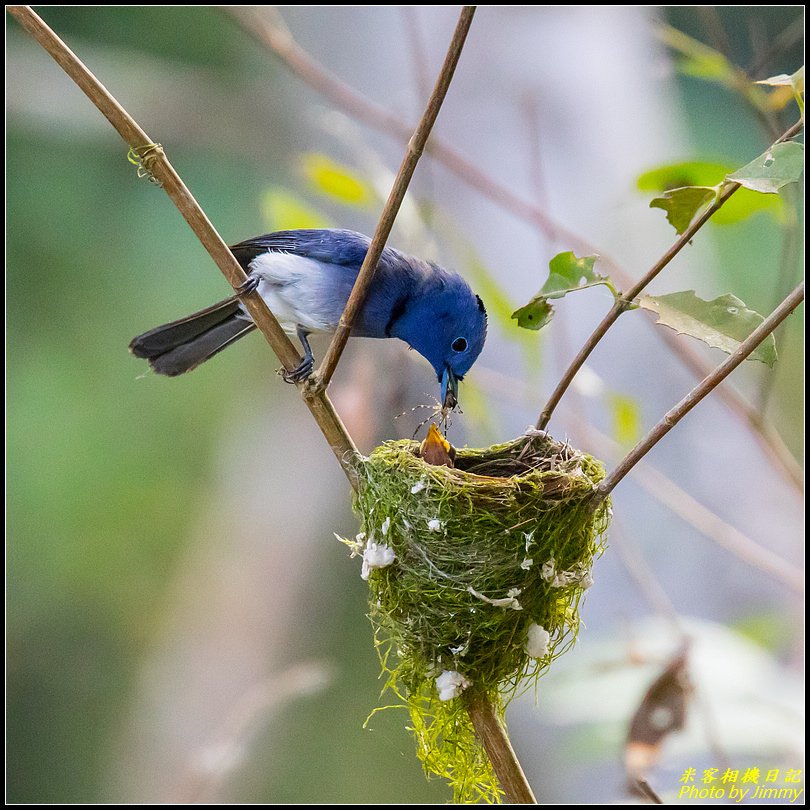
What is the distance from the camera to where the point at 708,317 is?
1.43 meters

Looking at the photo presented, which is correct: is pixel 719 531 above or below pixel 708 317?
below

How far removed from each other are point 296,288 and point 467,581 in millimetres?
1254

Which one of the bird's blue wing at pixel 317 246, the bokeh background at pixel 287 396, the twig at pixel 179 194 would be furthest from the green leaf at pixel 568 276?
the bird's blue wing at pixel 317 246

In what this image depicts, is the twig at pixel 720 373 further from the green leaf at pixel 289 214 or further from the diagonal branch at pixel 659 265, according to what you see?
the green leaf at pixel 289 214

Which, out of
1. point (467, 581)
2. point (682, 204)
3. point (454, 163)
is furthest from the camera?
point (454, 163)

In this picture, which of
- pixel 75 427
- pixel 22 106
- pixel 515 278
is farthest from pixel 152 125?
pixel 515 278

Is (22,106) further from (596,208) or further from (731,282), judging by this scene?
(731,282)

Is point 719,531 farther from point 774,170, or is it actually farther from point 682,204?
point 774,170

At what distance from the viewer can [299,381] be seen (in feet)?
6.57

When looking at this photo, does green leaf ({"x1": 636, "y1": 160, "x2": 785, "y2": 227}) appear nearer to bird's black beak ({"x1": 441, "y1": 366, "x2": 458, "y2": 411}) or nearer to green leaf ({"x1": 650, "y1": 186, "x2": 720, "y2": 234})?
green leaf ({"x1": 650, "y1": 186, "x2": 720, "y2": 234})

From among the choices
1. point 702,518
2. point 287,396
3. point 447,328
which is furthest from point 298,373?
point 287,396

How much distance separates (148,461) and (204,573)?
122cm

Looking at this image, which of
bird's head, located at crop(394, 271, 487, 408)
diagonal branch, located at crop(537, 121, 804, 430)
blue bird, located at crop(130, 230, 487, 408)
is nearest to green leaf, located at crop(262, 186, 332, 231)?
blue bird, located at crop(130, 230, 487, 408)

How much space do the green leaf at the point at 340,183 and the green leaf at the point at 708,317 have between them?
48.8 inches
